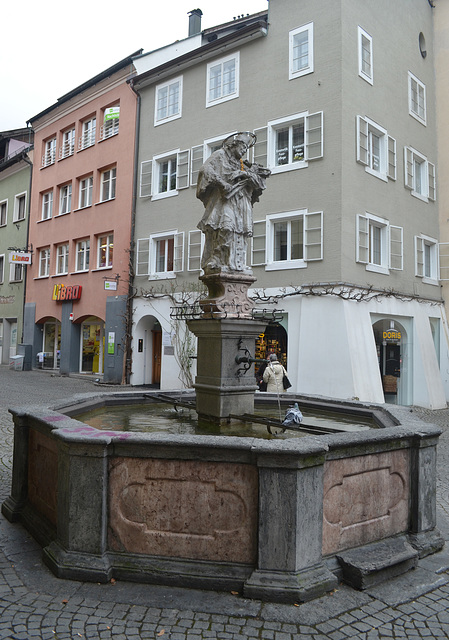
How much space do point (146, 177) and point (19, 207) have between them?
464 inches

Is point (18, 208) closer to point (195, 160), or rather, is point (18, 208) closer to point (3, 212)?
point (3, 212)

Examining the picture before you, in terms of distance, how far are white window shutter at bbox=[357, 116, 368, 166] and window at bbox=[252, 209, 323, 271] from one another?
7.07 feet

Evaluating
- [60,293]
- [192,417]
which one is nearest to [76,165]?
[60,293]

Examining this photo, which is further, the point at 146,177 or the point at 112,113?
the point at 112,113

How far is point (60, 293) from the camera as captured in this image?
80.2ft

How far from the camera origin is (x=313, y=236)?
15.7 m

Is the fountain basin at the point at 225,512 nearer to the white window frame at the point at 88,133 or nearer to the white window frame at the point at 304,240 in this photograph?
the white window frame at the point at 304,240

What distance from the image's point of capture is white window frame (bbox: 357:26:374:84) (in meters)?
16.3

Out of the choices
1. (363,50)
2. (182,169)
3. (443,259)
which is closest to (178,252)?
(182,169)

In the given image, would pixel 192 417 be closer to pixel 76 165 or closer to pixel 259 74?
pixel 259 74

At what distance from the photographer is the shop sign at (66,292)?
2367cm

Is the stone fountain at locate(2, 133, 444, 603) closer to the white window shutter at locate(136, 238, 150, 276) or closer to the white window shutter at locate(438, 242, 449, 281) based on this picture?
the white window shutter at locate(438, 242, 449, 281)

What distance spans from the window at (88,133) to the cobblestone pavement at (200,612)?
74.2 ft

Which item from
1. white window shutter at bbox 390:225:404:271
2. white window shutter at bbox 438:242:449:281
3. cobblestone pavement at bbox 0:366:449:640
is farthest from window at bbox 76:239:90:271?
cobblestone pavement at bbox 0:366:449:640
